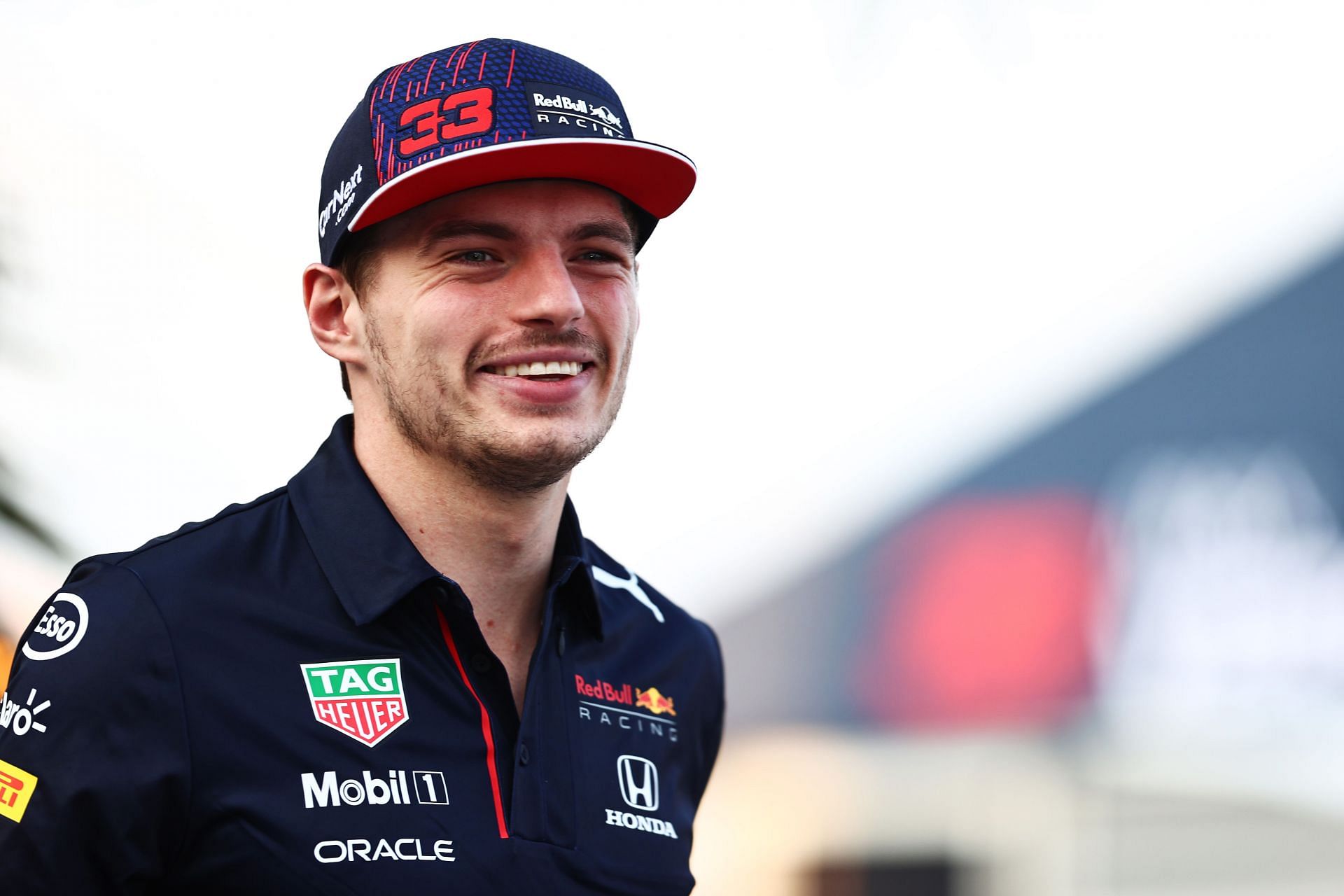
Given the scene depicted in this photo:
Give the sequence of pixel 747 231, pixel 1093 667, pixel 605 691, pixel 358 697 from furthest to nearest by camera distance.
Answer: pixel 1093 667 → pixel 747 231 → pixel 605 691 → pixel 358 697

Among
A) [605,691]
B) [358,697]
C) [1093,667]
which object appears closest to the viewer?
[358,697]

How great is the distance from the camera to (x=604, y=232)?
1.39 metres

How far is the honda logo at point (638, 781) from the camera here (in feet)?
4.70

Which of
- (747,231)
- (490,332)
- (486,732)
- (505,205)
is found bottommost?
(486,732)

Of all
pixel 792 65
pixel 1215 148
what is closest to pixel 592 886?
pixel 792 65

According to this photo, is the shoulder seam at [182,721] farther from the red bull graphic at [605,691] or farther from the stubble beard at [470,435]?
the red bull graphic at [605,691]

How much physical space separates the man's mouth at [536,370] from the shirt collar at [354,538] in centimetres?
17

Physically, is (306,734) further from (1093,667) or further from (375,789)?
(1093,667)

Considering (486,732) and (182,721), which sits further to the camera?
(486,732)

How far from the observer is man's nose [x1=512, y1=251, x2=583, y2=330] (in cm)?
131

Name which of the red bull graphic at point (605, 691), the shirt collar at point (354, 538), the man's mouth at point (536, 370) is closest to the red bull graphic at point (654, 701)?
the red bull graphic at point (605, 691)

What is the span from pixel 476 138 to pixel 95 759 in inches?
24.0

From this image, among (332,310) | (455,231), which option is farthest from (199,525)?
(455,231)

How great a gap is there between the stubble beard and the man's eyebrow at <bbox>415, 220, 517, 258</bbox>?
0.09 m
